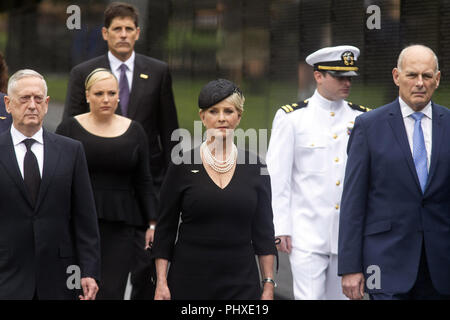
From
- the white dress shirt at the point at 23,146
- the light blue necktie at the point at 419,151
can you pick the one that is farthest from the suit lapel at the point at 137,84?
the light blue necktie at the point at 419,151

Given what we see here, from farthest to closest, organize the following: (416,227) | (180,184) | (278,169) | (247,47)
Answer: (247,47), (278,169), (416,227), (180,184)

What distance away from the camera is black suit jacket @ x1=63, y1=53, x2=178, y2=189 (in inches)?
346

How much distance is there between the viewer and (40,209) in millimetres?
6211

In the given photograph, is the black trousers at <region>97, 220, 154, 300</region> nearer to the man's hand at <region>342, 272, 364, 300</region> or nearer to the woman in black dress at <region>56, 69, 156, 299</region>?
the woman in black dress at <region>56, 69, 156, 299</region>

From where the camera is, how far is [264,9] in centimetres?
1528

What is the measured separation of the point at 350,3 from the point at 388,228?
20.9 feet

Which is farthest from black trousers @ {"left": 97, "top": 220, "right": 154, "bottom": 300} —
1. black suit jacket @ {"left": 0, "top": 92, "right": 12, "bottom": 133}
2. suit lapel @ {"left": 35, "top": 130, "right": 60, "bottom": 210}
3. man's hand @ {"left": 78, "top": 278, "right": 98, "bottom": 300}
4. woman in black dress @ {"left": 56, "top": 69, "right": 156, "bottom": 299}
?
suit lapel @ {"left": 35, "top": 130, "right": 60, "bottom": 210}

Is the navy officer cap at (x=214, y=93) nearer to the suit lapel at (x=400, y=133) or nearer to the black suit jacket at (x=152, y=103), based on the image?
the suit lapel at (x=400, y=133)

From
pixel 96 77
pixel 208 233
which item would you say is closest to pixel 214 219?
pixel 208 233

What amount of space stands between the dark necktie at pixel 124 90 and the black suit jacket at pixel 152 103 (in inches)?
1.4

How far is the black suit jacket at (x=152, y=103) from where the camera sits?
8.79 metres

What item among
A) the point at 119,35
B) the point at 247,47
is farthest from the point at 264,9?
the point at 119,35

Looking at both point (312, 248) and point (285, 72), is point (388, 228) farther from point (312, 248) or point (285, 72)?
point (285, 72)
